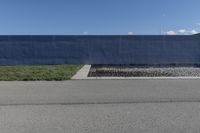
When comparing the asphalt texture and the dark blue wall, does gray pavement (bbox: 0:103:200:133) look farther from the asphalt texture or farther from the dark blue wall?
the dark blue wall

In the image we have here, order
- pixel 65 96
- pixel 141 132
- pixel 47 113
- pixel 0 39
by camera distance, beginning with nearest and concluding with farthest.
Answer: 1. pixel 141 132
2. pixel 47 113
3. pixel 65 96
4. pixel 0 39

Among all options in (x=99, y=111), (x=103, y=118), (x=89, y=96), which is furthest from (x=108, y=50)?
(x=103, y=118)

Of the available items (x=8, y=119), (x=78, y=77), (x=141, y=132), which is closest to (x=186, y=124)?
(x=141, y=132)

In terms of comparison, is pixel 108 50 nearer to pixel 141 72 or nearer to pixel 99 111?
pixel 141 72

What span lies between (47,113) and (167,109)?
286 centimetres

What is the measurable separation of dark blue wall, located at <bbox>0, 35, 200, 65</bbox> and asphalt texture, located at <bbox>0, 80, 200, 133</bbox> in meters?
16.2

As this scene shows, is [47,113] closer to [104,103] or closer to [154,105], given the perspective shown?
[104,103]

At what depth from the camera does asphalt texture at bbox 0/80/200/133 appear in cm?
646

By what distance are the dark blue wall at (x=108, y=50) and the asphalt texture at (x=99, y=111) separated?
16.2 m

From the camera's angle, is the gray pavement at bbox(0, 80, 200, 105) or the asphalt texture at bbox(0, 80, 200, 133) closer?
the asphalt texture at bbox(0, 80, 200, 133)

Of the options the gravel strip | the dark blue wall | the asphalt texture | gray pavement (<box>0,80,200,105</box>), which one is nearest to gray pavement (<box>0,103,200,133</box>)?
the asphalt texture

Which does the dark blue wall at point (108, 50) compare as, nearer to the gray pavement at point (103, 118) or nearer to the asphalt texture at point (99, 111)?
the asphalt texture at point (99, 111)

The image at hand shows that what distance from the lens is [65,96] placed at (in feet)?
34.4

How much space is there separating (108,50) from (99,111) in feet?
65.2
